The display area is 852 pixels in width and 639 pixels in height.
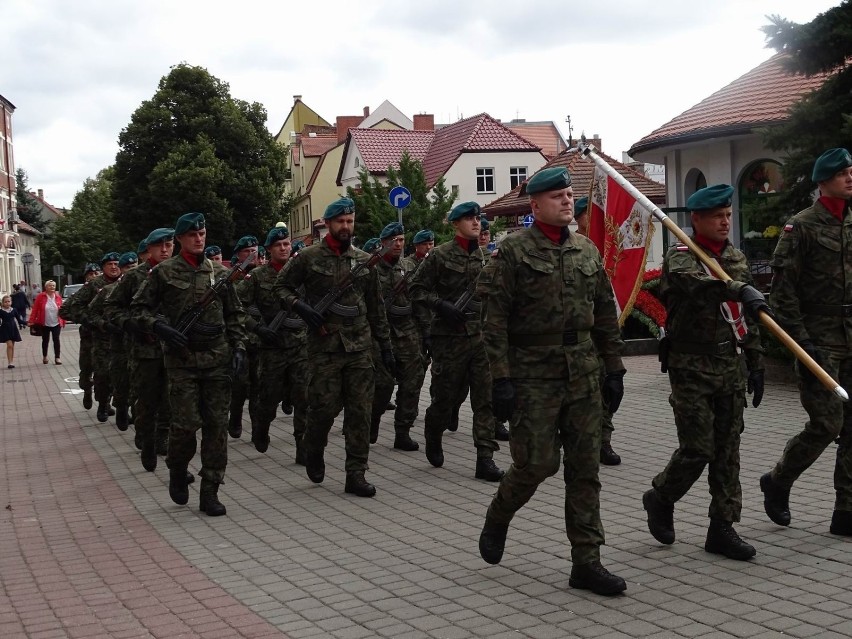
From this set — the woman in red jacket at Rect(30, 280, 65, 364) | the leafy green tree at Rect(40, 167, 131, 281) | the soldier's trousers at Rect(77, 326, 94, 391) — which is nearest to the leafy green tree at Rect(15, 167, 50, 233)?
the leafy green tree at Rect(40, 167, 131, 281)

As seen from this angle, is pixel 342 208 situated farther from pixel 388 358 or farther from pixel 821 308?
pixel 821 308

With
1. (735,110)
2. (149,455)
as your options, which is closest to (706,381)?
(149,455)

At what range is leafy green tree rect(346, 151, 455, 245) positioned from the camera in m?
31.9

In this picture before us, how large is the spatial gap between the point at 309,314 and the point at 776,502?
3.68 meters

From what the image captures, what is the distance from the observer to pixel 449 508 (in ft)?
26.4

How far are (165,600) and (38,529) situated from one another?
252 centimetres

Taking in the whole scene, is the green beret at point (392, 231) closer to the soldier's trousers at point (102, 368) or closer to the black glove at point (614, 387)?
the soldier's trousers at point (102, 368)

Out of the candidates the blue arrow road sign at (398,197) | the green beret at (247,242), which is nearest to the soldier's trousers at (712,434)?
the green beret at (247,242)

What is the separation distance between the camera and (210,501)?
8.26 meters

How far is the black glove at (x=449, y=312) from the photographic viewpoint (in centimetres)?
924

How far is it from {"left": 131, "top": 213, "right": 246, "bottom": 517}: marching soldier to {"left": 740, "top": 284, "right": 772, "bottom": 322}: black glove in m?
3.96

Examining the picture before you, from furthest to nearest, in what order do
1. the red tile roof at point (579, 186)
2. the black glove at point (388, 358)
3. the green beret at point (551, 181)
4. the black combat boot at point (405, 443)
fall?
the red tile roof at point (579, 186) → the black combat boot at point (405, 443) → the black glove at point (388, 358) → the green beret at point (551, 181)

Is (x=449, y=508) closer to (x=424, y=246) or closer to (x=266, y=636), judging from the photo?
(x=266, y=636)

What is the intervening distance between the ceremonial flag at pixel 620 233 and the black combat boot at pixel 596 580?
1.58 meters
